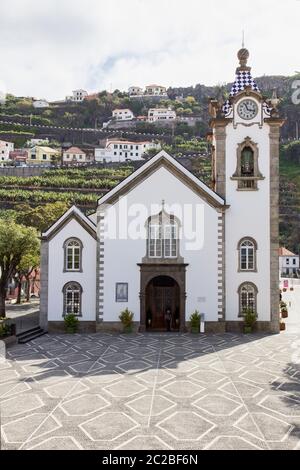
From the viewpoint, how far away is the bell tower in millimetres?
28094

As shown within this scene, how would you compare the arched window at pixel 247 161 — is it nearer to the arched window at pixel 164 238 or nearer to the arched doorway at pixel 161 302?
the arched window at pixel 164 238

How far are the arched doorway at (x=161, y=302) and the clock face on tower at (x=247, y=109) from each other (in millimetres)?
11241

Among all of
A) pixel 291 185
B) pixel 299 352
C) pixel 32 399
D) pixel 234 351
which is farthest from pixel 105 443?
pixel 291 185

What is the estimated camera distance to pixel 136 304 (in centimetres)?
2808

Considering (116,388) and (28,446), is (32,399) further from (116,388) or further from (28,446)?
(28,446)

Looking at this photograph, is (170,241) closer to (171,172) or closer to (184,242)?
(184,242)

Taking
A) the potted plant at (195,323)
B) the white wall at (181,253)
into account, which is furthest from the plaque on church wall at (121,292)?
the potted plant at (195,323)

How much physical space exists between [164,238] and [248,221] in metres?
5.29

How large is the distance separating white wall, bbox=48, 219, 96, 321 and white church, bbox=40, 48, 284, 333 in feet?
0.20

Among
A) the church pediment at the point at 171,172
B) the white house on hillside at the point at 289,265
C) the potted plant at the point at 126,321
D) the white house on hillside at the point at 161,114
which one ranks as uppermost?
the white house on hillside at the point at 161,114

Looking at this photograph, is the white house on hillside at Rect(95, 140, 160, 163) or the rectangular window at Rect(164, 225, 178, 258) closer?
the rectangular window at Rect(164, 225, 178, 258)

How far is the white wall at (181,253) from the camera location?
2803 cm

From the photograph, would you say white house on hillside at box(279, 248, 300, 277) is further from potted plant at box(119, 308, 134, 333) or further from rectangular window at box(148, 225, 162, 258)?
potted plant at box(119, 308, 134, 333)

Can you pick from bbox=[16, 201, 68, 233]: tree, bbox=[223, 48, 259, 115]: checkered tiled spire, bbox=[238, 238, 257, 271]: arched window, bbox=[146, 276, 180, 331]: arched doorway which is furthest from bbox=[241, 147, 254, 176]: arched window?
bbox=[16, 201, 68, 233]: tree
